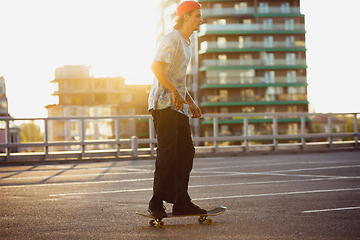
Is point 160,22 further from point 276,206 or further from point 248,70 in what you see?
point 276,206

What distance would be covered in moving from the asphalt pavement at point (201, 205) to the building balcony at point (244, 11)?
5566 centimetres

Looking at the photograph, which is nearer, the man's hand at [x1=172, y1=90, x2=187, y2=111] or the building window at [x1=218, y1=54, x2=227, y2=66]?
the man's hand at [x1=172, y1=90, x2=187, y2=111]

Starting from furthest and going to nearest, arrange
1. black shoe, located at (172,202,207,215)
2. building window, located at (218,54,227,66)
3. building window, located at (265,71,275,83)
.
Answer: building window, located at (265,71,275,83), building window, located at (218,54,227,66), black shoe, located at (172,202,207,215)

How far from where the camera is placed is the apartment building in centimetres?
6125

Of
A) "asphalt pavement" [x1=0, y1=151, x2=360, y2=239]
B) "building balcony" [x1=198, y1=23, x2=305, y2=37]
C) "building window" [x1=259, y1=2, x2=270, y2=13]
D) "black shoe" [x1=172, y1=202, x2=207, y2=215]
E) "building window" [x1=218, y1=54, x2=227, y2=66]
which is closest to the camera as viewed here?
"asphalt pavement" [x1=0, y1=151, x2=360, y2=239]

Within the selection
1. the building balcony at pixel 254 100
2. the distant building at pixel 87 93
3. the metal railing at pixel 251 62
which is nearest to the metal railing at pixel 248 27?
the metal railing at pixel 251 62

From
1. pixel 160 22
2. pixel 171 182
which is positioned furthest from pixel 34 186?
pixel 160 22

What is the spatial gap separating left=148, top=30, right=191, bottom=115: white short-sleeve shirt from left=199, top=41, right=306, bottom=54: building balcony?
57644 mm

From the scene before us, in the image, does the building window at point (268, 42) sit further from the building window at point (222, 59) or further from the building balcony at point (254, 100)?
the building balcony at point (254, 100)

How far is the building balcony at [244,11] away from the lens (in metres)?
61.7

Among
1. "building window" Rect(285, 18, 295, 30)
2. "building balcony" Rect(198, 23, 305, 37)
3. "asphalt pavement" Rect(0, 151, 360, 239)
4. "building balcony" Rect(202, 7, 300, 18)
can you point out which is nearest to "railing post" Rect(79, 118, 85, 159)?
"asphalt pavement" Rect(0, 151, 360, 239)

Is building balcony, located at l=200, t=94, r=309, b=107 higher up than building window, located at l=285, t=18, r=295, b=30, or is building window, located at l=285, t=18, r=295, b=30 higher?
building window, located at l=285, t=18, r=295, b=30

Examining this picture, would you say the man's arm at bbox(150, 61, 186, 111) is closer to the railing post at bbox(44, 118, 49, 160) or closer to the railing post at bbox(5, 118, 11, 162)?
the railing post at bbox(5, 118, 11, 162)

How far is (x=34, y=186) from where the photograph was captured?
22.6ft
